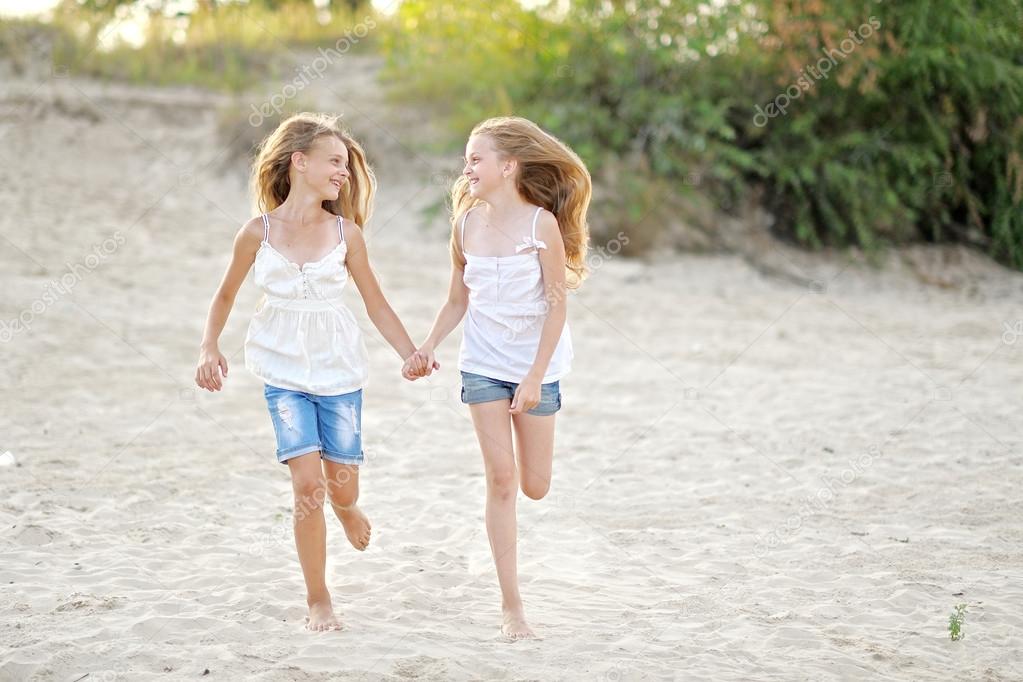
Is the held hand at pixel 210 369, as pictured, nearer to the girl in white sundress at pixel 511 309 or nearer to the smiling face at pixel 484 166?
the girl in white sundress at pixel 511 309

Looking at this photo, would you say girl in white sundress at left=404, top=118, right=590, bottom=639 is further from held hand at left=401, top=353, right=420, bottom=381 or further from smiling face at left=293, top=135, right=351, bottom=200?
smiling face at left=293, top=135, right=351, bottom=200

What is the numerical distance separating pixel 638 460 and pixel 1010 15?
820 cm

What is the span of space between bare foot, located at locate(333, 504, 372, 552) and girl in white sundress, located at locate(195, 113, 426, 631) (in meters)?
0.05

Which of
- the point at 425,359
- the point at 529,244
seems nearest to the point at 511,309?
the point at 529,244

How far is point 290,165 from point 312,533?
1235mm

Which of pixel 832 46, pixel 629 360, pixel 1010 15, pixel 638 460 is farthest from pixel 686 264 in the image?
pixel 638 460

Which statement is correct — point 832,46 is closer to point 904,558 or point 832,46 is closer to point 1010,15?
point 1010,15

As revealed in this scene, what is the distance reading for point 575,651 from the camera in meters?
3.54

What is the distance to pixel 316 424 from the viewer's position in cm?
357

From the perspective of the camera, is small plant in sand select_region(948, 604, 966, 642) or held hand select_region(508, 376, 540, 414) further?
small plant in sand select_region(948, 604, 966, 642)

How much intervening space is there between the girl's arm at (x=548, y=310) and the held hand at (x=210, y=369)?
97 centimetres

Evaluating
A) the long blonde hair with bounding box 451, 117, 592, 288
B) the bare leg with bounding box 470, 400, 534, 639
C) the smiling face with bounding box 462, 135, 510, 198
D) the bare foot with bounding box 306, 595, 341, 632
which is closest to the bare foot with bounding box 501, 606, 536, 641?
the bare leg with bounding box 470, 400, 534, 639

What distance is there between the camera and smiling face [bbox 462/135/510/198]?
3.65 m

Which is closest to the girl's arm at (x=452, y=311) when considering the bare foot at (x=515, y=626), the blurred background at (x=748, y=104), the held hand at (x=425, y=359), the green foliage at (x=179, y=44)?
the held hand at (x=425, y=359)
